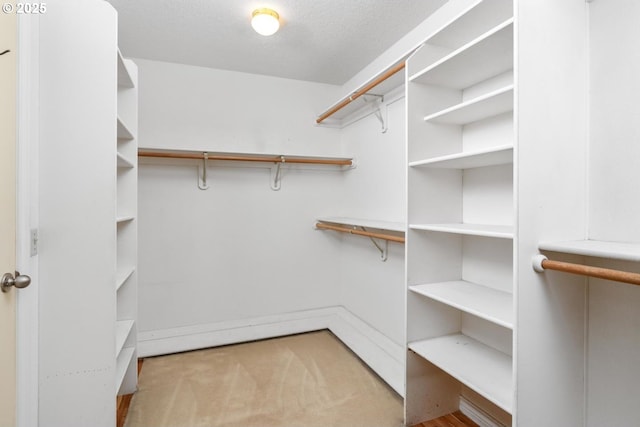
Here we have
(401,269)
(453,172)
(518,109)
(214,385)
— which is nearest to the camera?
(518,109)

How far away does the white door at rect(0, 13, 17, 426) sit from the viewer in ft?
3.50

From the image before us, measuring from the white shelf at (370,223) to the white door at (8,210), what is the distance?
166cm

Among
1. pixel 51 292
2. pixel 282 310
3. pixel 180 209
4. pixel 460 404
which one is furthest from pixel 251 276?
pixel 460 404

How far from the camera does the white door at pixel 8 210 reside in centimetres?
107

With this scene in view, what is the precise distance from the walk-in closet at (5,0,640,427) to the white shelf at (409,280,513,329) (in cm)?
2

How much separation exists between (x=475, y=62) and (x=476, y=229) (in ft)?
2.49

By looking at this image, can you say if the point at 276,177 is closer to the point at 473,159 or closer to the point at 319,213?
the point at 319,213

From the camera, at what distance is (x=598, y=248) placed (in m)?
1.01

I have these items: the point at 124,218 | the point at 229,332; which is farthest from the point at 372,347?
the point at 124,218

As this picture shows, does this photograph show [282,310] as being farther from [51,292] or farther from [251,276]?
[51,292]

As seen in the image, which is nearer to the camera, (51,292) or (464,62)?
(51,292)

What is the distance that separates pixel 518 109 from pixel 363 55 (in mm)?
1646

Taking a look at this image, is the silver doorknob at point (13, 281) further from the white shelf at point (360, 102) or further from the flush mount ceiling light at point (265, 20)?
the white shelf at point (360, 102)

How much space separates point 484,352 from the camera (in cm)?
155
